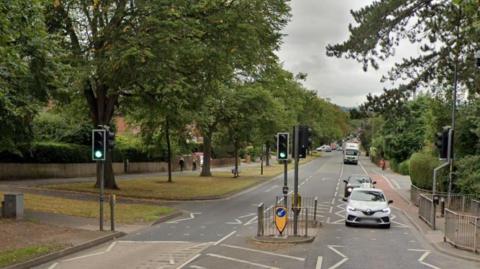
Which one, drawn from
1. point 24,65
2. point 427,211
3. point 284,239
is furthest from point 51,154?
point 24,65

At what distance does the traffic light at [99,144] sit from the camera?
765 inches

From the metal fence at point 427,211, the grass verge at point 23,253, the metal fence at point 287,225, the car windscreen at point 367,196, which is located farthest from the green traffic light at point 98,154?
the metal fence at point 427,211

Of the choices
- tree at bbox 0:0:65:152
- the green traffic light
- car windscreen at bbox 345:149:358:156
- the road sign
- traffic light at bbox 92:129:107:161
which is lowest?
the road sign

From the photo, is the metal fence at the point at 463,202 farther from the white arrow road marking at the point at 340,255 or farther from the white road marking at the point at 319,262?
the white road marking at the point at 319,262

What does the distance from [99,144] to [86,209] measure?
19.9 ft

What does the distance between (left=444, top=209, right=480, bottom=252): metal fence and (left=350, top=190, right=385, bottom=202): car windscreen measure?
5.55 metres

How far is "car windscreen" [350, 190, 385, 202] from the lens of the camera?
77.9ft

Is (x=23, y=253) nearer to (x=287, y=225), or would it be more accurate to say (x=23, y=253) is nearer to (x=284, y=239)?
(x=284, y=239)

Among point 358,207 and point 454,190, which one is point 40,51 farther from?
point 454,190

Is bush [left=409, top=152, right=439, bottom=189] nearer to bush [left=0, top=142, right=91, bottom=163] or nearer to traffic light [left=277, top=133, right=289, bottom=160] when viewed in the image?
traffic light [left=277, top=133, right=289, bottom=160]

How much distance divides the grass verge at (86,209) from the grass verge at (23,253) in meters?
7.52

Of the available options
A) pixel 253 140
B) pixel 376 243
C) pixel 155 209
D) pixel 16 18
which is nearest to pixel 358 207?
pixel 376 243

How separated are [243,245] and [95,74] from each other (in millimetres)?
14088

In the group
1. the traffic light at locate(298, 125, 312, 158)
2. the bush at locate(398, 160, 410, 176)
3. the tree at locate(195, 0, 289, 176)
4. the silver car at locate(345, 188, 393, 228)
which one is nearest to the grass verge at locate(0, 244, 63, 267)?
the traffic light at locate(298, 125, 312, 158)
